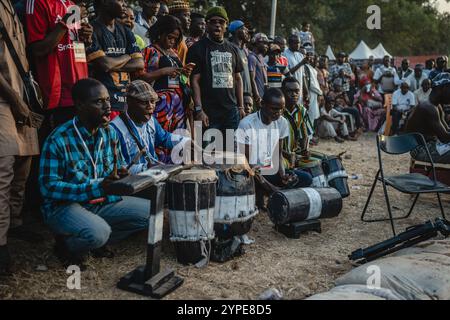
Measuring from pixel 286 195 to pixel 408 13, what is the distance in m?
33.4

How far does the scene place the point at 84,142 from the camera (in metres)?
3.45

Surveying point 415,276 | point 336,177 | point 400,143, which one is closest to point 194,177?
point 415,276

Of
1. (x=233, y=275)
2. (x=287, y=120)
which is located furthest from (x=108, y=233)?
(x=287, y=120)

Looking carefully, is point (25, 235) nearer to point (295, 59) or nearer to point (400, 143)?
point (400, 143)

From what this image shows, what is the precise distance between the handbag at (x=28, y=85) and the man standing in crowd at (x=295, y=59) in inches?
243

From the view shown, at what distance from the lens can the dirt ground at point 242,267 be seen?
3.22 metres

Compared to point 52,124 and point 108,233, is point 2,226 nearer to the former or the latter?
point 108,233

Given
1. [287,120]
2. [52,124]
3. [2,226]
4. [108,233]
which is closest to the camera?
[2,226]

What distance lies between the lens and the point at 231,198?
396cm

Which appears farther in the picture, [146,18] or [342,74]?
[342,74]

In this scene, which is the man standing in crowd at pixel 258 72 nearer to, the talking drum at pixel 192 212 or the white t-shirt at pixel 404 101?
the talking drum at pixel 192 212

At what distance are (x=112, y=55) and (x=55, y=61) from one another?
0.58 m

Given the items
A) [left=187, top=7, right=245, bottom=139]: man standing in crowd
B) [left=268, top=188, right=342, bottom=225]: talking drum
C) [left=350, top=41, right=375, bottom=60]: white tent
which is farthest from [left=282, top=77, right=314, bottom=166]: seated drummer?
[left=350, top=41, right=375, bottom=60]: white tent

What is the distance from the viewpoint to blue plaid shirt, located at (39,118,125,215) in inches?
130
